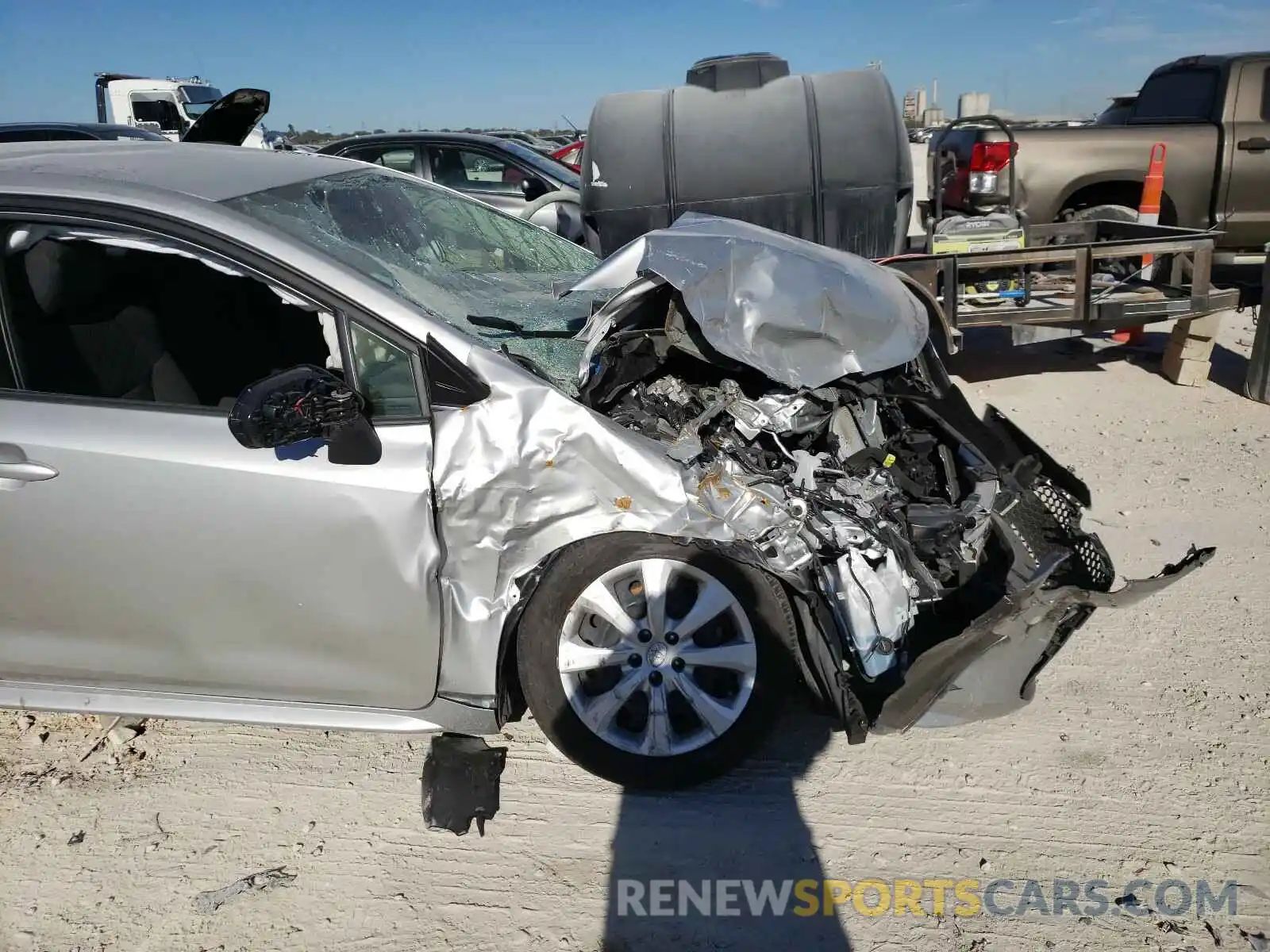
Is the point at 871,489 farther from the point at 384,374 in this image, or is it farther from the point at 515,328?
the point at 384,374

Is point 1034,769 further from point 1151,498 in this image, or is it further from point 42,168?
point 42,168

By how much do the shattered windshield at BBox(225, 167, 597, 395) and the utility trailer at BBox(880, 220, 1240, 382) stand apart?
8.81 ft

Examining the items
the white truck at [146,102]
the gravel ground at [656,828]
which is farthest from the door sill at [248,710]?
the white truck at [146,102]

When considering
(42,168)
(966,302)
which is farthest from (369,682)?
(966,302)

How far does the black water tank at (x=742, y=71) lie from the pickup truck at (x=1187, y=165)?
2467 millimetres

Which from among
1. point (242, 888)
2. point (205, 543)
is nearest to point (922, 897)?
point (242, 888)

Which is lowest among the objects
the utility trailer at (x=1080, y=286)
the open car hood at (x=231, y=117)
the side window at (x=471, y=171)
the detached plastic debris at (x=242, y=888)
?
the detached plastic debris at (x=242, y=888)

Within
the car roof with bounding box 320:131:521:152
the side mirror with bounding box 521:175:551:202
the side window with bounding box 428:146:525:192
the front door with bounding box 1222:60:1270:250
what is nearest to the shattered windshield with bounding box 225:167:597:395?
the side mirror with bounding box 521:175:551:202

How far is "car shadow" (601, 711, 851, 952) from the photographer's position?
8.04 ft

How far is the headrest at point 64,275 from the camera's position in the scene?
279cm

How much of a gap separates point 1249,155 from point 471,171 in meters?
6.75

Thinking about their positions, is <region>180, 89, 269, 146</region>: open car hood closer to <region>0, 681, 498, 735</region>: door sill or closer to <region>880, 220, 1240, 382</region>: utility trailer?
<region>0, 681, 498, 735</region>: door sill

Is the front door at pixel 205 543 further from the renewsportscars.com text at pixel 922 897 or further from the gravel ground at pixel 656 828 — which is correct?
the renewsportscars.com text at pixel 922 897

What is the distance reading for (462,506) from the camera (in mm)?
2566
